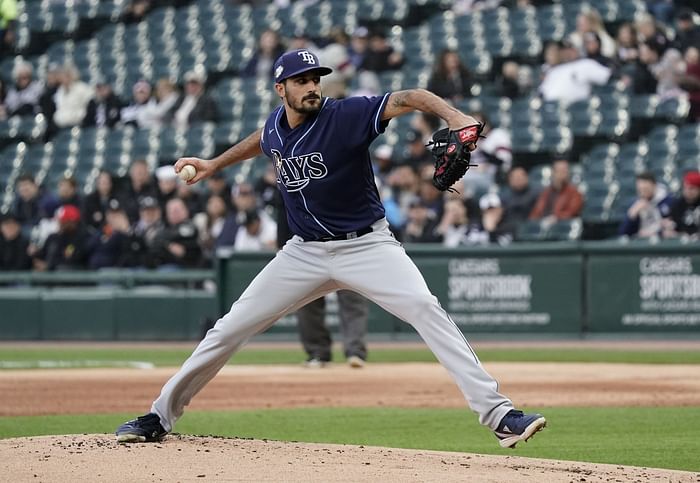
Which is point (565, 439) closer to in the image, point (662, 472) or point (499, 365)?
point (662, 472)

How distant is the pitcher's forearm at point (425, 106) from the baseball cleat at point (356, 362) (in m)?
6.06

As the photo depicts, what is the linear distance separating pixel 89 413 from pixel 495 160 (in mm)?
8683

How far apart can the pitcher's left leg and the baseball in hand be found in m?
0.94

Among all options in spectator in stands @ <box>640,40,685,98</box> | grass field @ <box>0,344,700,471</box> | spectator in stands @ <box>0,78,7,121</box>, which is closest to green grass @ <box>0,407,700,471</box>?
grass field @ <box>0,344,700,471</box>

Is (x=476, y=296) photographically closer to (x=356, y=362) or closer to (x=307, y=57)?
(x=356, y=362)

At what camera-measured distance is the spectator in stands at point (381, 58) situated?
18297mm

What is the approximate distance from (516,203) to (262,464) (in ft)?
34.4

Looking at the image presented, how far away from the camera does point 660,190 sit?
Result: 1473 centimetres

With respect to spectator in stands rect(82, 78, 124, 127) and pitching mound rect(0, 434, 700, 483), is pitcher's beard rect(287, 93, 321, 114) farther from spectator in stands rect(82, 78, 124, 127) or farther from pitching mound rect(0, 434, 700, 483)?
spectator in stands rect(82, 78, 124, 127)

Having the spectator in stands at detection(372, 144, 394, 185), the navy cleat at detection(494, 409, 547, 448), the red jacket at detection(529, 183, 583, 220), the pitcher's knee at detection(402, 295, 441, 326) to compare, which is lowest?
the navy cleat at detection(494, 409, 547, 448)

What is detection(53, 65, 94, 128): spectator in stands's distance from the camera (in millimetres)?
20000

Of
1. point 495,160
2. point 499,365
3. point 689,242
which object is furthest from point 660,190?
point 499,365

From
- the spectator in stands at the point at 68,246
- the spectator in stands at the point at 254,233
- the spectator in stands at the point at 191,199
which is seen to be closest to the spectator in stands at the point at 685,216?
the spectator in stands at the point at 254,233

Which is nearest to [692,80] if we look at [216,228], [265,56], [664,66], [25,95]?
[664,66]
